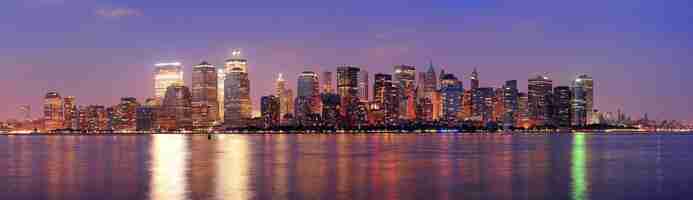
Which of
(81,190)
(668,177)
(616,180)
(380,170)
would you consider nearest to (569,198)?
(616,180)

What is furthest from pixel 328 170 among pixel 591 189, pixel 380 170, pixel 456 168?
pixel 591 189

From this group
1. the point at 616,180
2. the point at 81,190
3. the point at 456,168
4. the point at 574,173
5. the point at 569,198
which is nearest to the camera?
the point at 569,198

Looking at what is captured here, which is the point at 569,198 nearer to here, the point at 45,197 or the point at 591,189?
the point at 591,189

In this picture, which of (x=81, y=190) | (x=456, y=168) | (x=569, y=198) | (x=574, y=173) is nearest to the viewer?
(x=569, y=198)

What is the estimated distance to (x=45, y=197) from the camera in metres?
33.9

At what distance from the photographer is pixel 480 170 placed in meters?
50.6

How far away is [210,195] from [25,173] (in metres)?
20.7

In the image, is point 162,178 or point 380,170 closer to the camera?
point 162,178

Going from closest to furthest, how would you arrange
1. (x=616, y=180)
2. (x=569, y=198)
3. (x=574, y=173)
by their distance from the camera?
(x=569, y=198) → (x=616, y=180) → (x=574, y=173)

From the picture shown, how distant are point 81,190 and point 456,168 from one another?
25623 mm

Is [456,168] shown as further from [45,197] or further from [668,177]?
[45,197]

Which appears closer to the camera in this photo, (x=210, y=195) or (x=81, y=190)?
(x=210, y=195)

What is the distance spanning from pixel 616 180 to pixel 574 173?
4926 millimetres

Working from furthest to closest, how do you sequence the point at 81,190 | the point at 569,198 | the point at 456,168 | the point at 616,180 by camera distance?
the point at 456,168, the point at 616,180, the point at 81,190, the point at 569,198
